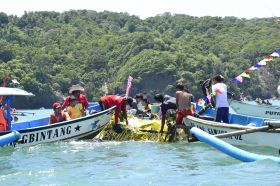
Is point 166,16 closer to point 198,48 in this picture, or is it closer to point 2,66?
point 198,48

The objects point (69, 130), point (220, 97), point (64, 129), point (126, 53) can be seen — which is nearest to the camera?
point (220, 97)

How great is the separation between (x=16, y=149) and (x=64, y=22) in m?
142

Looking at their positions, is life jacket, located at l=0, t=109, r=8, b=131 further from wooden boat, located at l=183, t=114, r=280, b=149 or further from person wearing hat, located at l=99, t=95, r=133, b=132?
wooden boat, located at l=183, t=114, r=280, b=149

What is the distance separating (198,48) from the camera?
134m

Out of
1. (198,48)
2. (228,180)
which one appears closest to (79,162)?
(228,180)

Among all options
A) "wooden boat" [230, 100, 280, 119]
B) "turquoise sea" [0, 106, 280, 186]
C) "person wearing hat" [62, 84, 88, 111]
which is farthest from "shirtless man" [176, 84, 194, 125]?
"wooden boat" [230, 100, 280, 119]

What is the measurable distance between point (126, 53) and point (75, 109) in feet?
358

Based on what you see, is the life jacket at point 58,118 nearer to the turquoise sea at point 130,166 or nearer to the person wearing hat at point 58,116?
the person wearing hat at point 58,116

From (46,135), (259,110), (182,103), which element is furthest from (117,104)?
(259,110)

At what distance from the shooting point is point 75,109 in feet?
62.5

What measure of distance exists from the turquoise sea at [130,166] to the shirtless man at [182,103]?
826mm

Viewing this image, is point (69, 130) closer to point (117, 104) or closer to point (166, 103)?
point (117, 104)

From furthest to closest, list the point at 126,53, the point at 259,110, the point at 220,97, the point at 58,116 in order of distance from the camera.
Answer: the point at 126,53
the point at 259,110
the point at 58,116
the point at 220,97

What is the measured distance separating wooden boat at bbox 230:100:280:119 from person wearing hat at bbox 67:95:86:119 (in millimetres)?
11485
